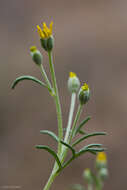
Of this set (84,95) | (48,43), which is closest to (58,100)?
(84,95)

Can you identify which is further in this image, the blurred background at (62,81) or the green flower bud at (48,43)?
the blurred background at (62,81)

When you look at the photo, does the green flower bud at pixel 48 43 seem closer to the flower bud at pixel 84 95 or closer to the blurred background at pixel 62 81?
the flower bud at pixel 84 95

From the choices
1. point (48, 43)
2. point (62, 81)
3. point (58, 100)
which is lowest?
point (58, 100)

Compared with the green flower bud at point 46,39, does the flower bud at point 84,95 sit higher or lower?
lower

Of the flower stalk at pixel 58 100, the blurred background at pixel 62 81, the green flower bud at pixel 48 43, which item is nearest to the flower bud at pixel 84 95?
the flower stalk at pixel 58 100

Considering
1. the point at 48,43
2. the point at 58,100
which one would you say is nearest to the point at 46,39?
the point at 48,43

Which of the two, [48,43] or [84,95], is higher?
[48,43]

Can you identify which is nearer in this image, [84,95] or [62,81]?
[84,95]

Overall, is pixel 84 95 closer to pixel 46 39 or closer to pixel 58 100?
pixel 58 100

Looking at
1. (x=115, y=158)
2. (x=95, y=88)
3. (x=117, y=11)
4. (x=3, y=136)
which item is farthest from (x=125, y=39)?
(x=3, y=136)
